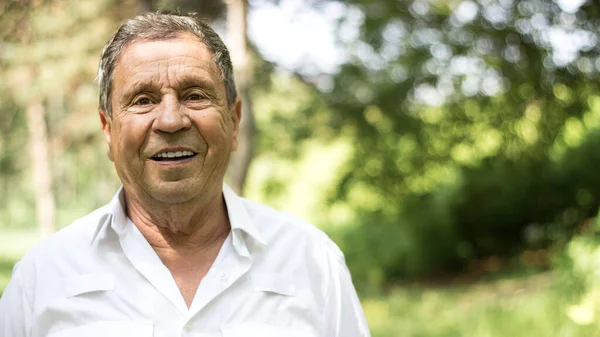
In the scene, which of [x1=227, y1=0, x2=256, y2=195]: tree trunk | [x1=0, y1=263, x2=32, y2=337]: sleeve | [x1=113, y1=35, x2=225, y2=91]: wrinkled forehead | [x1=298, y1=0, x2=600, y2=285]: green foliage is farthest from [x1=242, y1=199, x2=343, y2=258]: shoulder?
[x1=298, y1=0, x2=600, y2=285]: green foliage

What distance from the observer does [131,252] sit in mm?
2127

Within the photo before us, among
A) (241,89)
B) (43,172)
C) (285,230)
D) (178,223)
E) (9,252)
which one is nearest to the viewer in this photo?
(178,223)

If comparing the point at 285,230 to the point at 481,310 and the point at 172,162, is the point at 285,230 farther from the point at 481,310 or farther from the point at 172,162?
the point at 481,310

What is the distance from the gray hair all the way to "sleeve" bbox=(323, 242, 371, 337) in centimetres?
67

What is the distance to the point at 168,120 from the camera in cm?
201

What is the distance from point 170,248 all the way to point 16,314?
491 millimetres

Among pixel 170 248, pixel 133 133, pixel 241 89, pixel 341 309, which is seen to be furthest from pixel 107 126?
pixel 241 89

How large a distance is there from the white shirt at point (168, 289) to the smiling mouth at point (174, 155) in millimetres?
261

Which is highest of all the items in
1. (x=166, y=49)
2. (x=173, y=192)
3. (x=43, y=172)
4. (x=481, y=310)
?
(x=166, y=49)

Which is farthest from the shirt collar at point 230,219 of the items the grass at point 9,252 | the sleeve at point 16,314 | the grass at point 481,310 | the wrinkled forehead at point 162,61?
the grass at point 9,252

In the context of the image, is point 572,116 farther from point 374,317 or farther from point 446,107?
point 374,317

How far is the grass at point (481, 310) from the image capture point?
5.99 meters

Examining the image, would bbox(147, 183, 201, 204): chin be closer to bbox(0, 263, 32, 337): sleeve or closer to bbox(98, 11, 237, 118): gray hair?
bbox(98, 11, 237, 118): gray hair

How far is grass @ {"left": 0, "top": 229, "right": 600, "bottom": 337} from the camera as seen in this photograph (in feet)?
19.7
